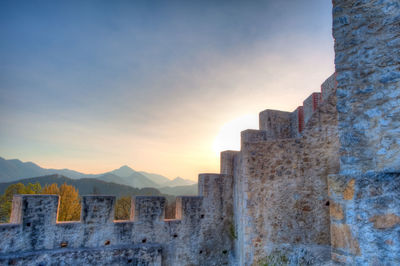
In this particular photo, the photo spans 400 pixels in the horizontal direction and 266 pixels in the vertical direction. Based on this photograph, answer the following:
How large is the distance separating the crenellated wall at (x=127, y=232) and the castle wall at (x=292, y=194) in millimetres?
2847

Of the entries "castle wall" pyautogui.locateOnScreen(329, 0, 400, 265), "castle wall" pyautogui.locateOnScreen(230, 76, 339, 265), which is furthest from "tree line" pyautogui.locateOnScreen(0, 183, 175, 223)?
"castle wall" pyautogui.locateOnScreen(329, 0, 400, 265)

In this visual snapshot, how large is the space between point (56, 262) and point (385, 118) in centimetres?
825

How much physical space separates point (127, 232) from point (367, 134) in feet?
25.4

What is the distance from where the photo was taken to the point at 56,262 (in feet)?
22.7

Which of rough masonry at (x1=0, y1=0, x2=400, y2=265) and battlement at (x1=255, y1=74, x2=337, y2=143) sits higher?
battlement at (x1=255, y1=74, x2=337, y2=143)

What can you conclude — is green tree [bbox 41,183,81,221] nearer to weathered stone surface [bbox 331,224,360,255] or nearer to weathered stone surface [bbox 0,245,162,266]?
weathered stone surface [bbox 0,245,162,266]

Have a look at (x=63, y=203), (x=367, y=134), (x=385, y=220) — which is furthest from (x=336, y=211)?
(x=63, y=203)

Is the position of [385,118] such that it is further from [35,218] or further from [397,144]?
[35,218]

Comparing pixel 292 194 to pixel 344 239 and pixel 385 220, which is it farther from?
pixel 385 220

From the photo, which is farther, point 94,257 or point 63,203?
point 63,203

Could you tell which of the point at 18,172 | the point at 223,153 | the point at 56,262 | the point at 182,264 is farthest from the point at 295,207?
the point at 18,172

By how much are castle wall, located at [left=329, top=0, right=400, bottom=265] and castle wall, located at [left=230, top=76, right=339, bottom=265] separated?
4212 millimetres

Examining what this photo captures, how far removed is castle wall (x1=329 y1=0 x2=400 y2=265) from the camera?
215cm

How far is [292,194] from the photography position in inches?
267
